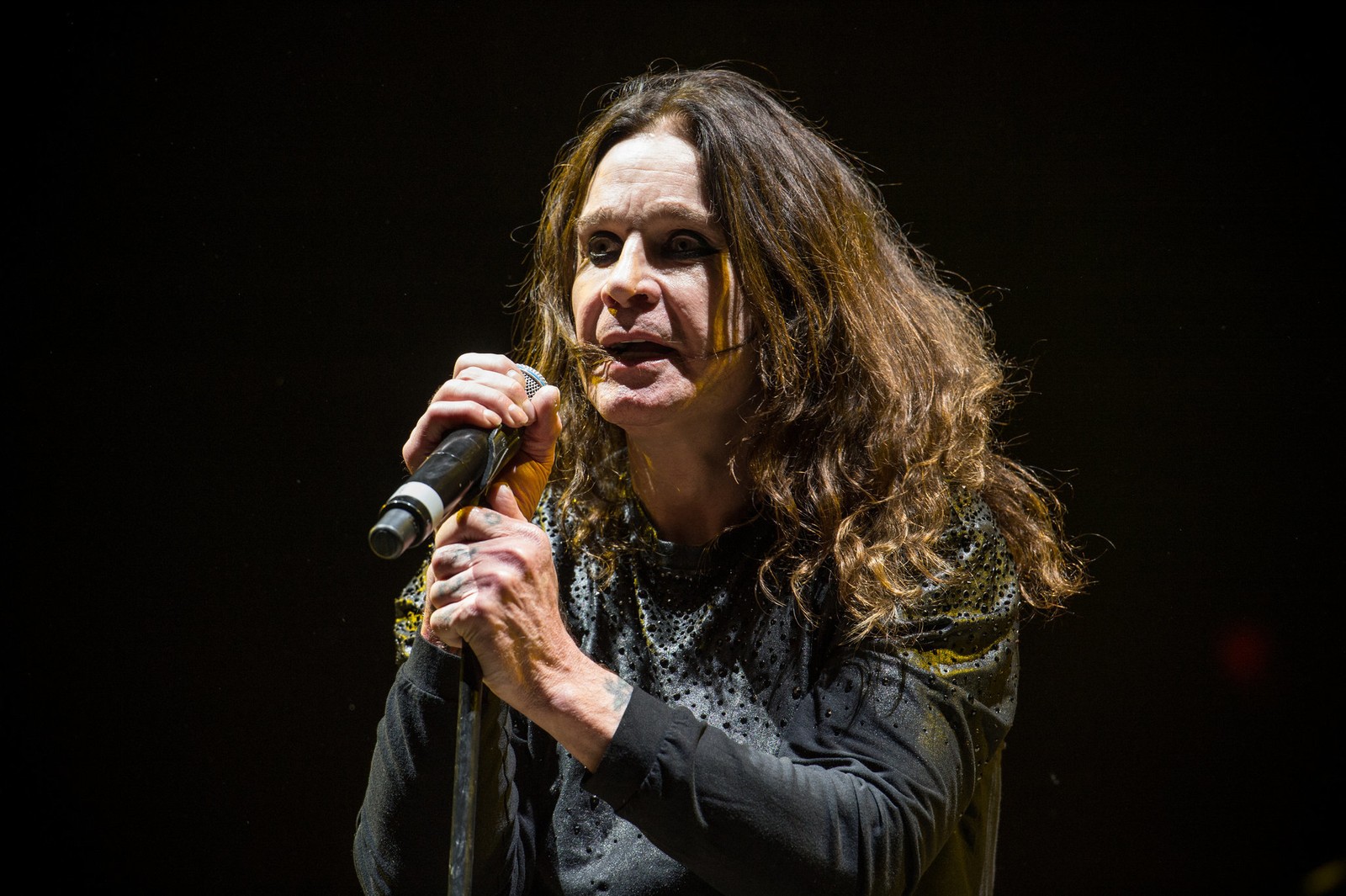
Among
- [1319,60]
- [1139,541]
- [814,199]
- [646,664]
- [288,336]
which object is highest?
[1319,60]

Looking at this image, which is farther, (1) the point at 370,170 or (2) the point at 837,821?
(1) the point at 370,170

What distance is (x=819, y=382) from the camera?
1507 mm

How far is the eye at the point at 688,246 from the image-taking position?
1424mm

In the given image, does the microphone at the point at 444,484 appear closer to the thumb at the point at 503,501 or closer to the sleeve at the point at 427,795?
the thumb at the point at 503,501

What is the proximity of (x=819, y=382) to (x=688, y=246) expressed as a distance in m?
0.26

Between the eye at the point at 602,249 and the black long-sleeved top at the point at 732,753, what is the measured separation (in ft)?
1.30

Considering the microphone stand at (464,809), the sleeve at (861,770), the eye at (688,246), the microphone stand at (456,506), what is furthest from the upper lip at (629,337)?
the microphone stand at (464,809)

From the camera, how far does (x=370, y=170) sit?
1979 mm

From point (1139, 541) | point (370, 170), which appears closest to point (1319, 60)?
point (1139, 541)

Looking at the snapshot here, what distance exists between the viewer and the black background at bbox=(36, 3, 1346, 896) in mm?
1869

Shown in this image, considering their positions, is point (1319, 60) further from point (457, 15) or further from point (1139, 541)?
point (457, 15)

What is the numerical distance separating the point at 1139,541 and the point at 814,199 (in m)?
0.90

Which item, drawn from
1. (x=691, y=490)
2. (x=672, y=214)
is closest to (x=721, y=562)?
(x=691, y=490)

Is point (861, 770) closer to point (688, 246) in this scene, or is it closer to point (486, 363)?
point (486, 363)
